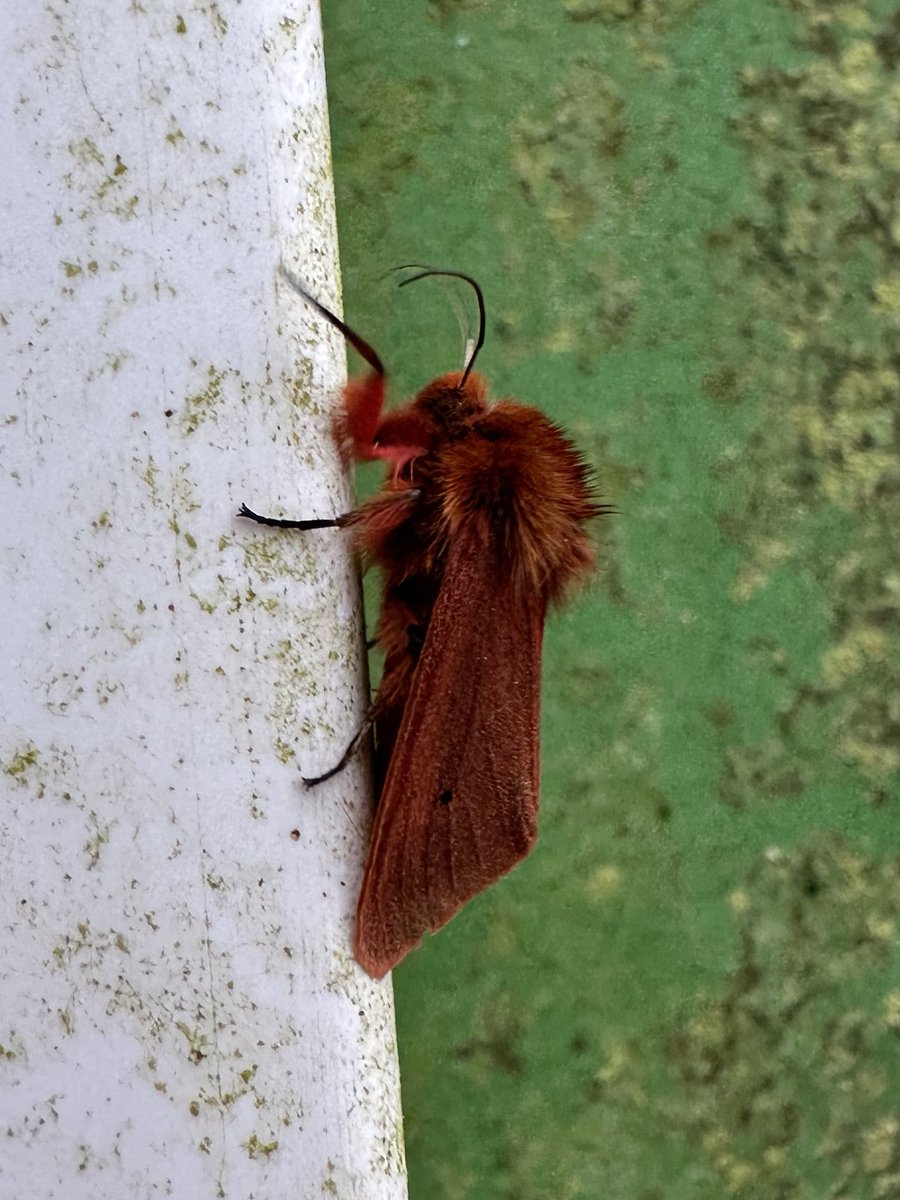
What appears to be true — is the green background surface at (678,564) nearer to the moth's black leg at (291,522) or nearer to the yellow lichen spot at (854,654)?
the yellow lichen spot at (854,654)

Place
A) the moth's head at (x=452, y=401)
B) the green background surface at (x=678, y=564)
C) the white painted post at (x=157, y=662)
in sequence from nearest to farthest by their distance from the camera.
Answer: the white painted post at (x=157, y=662) → the moth's head at (x=452, y=401) → the green background surface at (x=678, y=564)

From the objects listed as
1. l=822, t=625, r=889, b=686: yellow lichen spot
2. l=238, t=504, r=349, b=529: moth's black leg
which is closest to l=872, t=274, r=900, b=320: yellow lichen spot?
l=822, t=625, r=889, b=686: yellow lichen spot

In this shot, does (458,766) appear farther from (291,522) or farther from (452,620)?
(291,522)

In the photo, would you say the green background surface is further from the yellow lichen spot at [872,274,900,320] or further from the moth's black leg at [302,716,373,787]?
the moth's black leg at [302,716,373,787]

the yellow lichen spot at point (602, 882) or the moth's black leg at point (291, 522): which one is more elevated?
the moth's black leg at point (291, 522)

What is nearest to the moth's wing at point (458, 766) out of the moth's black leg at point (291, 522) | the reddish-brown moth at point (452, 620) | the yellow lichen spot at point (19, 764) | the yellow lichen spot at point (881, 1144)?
the reddish-brown moth at point (452, 620)

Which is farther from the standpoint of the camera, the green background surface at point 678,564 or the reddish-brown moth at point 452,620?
the green background surface at point 678,564

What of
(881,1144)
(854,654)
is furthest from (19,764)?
(881,1144)
